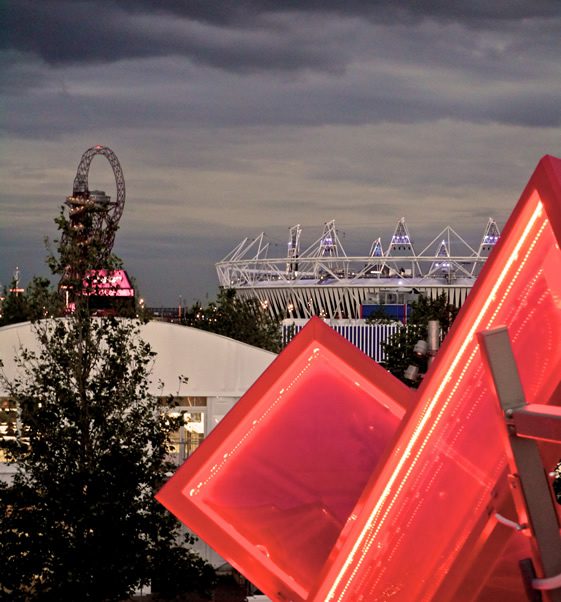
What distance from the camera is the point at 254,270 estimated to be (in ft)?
503

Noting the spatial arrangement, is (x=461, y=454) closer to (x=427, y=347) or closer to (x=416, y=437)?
(x=416, y=437)

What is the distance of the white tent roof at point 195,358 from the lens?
17.7 metres

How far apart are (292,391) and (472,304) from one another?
1.96 metres

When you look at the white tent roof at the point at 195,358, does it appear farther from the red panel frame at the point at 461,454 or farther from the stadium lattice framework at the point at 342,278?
the stadium lattice framework at the point at 342,278

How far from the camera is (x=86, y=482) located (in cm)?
1105

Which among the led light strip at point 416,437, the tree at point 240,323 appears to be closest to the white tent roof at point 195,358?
the led light strip at point 416,437

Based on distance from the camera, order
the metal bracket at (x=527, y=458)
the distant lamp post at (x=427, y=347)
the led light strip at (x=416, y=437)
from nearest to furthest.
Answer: the metal bracket at (x=527, y=458) < the led light strip at (x=416, y=437) < the distant lamp post at (x=427, y=347)

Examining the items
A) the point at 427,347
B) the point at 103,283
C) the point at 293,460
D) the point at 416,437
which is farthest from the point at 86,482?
the point at 416,437

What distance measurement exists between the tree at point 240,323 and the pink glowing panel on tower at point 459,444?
1879 inches

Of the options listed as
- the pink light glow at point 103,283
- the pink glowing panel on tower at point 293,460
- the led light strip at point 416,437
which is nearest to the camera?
the led light strip at point 416,437

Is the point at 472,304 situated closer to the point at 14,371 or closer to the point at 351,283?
the point at 14,371

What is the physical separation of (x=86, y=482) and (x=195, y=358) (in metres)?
7.39

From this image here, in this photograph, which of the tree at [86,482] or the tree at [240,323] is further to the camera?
the tree at [240,323]

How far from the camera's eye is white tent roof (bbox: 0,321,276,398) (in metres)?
17.7
